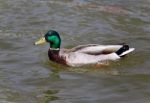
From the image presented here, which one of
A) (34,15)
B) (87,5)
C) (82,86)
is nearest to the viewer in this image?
(82,86)

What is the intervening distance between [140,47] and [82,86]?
2991 millimetres

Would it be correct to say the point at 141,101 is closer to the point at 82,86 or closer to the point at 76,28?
the point at 82,86

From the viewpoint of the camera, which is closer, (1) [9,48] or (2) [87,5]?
(1) [9,48]

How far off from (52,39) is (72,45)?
1.04 m

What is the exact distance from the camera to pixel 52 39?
13.1 meters

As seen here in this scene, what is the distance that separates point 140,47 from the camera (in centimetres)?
1347

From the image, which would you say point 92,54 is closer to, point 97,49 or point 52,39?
point 97,49

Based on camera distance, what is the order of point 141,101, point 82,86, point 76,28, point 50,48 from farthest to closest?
point 76,28, point 50,48, point 82,86, point 141,101

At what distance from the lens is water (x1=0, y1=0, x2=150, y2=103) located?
34.2 ft

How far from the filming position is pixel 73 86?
36.1ft

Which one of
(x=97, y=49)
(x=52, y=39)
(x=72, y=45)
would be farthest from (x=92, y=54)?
(x=72, y=45)

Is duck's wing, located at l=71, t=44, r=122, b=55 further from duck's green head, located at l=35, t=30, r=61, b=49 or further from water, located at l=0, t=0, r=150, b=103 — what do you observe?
duck's green head, located at l=35, t=30, r=61, b=49

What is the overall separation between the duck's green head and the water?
0.39 metres

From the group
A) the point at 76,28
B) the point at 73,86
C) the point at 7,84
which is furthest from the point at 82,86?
the point at 76,28
